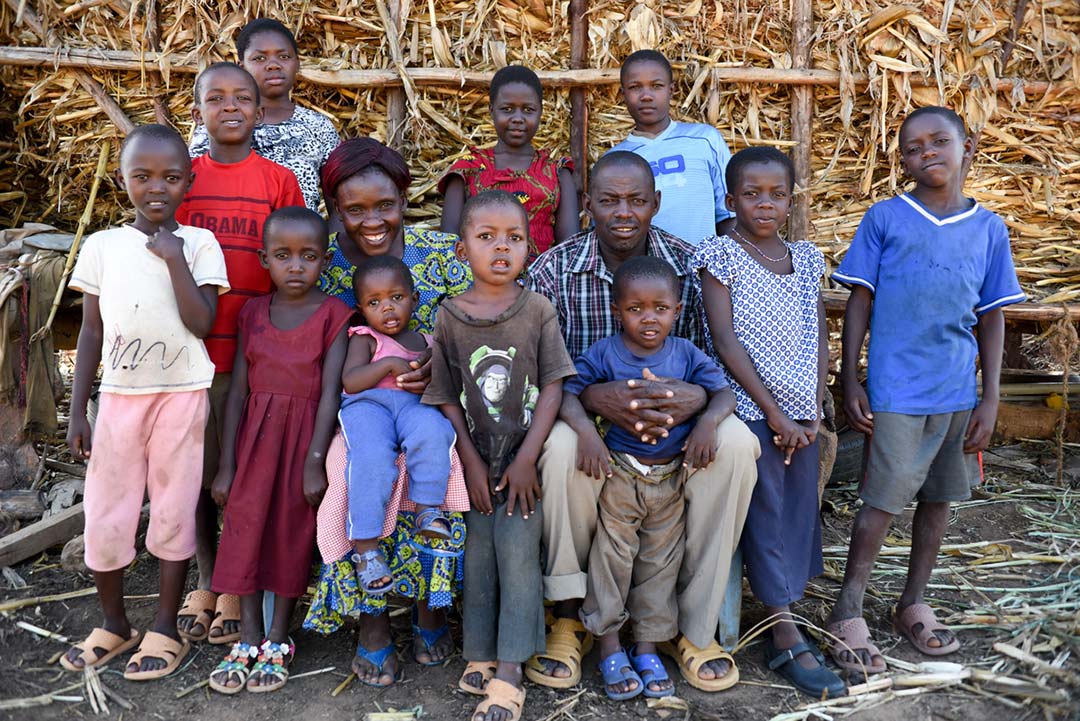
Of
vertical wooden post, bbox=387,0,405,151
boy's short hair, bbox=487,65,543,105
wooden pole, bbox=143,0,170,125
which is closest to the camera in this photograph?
boy's short hair, bbox=487,65,543,105

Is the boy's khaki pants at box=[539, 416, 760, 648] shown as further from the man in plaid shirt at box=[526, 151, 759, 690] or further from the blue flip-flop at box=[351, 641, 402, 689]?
the blue flip-flop at box=[351, 641, 402, 689]

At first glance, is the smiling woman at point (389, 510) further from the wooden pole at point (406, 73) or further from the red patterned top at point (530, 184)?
the wooden pole at point (406, 73)

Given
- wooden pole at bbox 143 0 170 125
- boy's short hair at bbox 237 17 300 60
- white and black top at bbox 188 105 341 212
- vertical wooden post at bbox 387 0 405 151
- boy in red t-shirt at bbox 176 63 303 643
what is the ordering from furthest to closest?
vertical wooden post at bbox 387 0 405 151 → wooden pole at bbox 143 0 170 125 → boy's short hair at bbox 237 17 300 60 → white and black top at bbox 188 105 341 212 → boy in red t-shirt at bbox 176 63 303 643

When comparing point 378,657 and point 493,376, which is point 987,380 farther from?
point 378,657

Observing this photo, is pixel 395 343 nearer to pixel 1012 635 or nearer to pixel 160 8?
pixel 1012 635

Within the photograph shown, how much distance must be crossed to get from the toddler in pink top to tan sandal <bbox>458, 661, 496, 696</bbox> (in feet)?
1.41

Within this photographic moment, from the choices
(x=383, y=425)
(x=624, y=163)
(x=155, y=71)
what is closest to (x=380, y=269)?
(x=383, y=425)

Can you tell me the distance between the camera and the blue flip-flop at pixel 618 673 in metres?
2.80

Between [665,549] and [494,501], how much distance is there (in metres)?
0.63

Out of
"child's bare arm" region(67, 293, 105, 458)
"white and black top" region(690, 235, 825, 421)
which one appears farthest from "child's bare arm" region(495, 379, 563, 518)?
"child's bare arm" region(67, 293, 105, 458)

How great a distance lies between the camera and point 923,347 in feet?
10.2

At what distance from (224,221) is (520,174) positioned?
53.4 inches

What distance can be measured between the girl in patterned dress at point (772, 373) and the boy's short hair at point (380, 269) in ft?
3.54

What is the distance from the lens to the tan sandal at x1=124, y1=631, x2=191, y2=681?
292 cm
